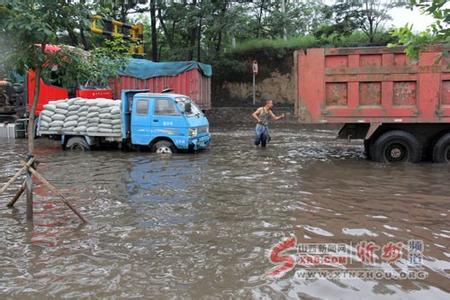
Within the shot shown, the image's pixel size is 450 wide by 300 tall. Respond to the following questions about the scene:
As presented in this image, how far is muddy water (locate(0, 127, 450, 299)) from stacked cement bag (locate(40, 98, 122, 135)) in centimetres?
201

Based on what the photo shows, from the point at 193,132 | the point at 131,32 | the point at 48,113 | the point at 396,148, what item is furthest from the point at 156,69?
the point at 396,148

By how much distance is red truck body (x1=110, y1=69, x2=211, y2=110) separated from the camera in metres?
19.9

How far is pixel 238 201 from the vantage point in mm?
8023

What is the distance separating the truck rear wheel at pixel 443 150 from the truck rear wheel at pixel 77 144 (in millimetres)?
9056

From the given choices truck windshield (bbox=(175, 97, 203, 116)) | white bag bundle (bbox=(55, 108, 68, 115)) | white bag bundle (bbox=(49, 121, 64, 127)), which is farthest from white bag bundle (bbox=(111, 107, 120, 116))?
truck windshield (bbox=(175, 97, 203, 116))

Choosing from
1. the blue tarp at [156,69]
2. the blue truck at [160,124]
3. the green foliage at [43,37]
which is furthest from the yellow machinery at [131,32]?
the green foliage at [43,37]

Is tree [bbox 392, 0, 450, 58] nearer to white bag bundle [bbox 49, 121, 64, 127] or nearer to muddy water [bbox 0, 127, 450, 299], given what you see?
muddy water [bbox 0, 127, 450, 299]

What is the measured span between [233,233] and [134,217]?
1.58 metres

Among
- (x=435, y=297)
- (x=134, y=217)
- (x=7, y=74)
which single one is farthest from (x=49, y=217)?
(x=435, y=297)

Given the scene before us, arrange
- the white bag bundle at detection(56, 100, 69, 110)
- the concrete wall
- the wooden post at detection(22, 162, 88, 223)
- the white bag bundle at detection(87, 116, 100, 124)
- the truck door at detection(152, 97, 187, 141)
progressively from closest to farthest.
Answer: the wooden post at detection(22, 162, 88, 223)
the truck door at detection(152, 97, 187, 141)
the white bag bundle at detection(87, 116, 100, 124)
the white bag bundle at detection(56, 100, 69, 110)
the concrete wall

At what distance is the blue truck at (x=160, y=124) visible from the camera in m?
13.1

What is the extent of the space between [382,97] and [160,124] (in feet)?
A: 18.0

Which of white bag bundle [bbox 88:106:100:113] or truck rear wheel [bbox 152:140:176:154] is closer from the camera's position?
truck rear wheel [bbox 152:140:176:154]

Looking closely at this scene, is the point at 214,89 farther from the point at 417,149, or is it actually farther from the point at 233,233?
the point at 233,233
